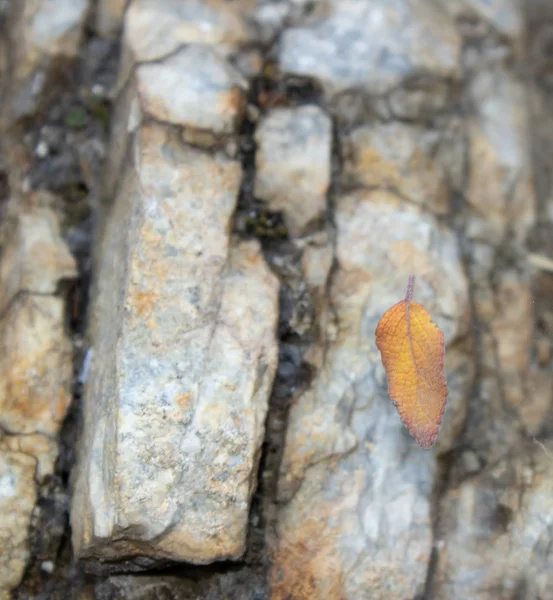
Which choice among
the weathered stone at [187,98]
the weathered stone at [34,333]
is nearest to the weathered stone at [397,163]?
the weathered stone at [187,98]

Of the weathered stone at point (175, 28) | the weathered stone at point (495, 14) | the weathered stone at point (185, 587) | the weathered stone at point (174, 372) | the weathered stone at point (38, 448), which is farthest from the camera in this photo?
the weathered stone at point (495, 14)

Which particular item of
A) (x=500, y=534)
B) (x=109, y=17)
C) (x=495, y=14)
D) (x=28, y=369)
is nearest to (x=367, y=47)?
(x=495, y=14)

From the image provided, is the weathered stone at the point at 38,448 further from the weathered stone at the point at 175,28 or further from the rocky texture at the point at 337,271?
the weathered stone at the point at 175,28

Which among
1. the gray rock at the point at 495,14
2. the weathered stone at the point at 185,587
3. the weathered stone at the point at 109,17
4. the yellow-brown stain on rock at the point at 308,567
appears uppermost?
the gray rock at the point at 495,14

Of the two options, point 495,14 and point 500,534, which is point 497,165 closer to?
point 495,14

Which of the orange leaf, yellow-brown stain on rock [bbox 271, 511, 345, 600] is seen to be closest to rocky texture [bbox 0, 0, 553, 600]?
yellow-brown stain on rock [bbox 271, 511, 345, 600]

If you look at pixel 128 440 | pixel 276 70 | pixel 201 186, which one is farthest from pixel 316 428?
pixel 276 70

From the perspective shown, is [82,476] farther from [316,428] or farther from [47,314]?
[316,428]
